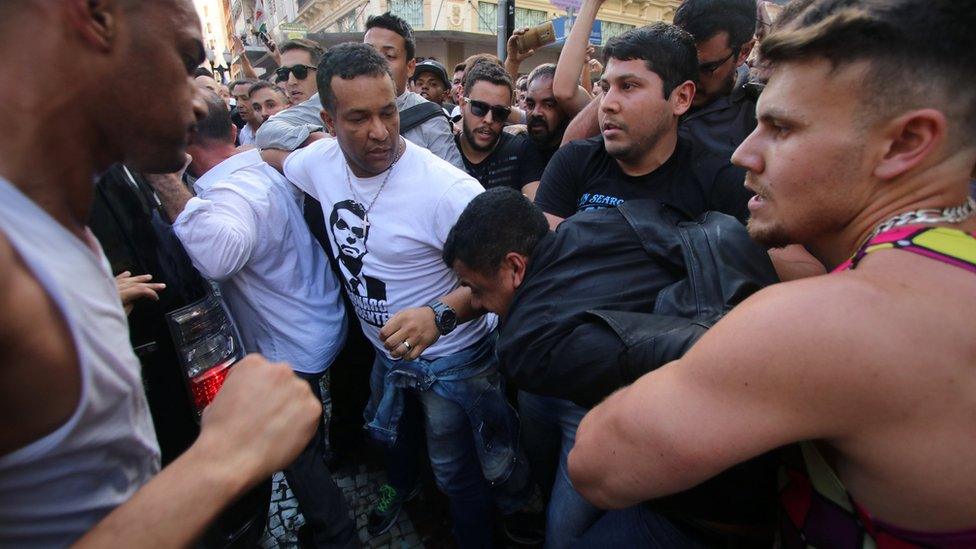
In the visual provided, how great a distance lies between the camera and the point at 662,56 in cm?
218

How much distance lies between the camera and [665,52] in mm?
2188

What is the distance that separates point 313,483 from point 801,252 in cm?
221

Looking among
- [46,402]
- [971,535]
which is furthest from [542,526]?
[46,402]

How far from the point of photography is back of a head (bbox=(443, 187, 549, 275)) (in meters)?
1.68

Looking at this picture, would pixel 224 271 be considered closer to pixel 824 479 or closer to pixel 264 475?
pixel 264 475

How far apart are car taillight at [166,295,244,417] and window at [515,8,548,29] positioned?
27308 millimetres

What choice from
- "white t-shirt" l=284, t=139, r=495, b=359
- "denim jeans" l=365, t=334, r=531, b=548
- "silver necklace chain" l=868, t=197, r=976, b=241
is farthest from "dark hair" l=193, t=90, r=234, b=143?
"silver necklace chain" l=868, t=197, r=976, b=241

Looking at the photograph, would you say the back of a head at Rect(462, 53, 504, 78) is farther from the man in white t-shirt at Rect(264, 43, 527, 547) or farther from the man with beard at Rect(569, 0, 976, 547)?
the man with beard at Rect(569, 0, 976, 547)

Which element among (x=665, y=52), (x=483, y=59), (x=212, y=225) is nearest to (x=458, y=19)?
(x=483, y=59)

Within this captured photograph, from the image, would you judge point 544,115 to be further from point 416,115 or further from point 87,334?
point 87,334

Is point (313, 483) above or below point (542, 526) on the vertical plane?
above

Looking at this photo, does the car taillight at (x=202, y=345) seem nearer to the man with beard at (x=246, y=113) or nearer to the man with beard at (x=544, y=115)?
the man with beard at (x=544, y=115)

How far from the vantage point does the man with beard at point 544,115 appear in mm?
3375

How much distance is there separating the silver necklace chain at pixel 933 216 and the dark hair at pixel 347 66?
2078mm
